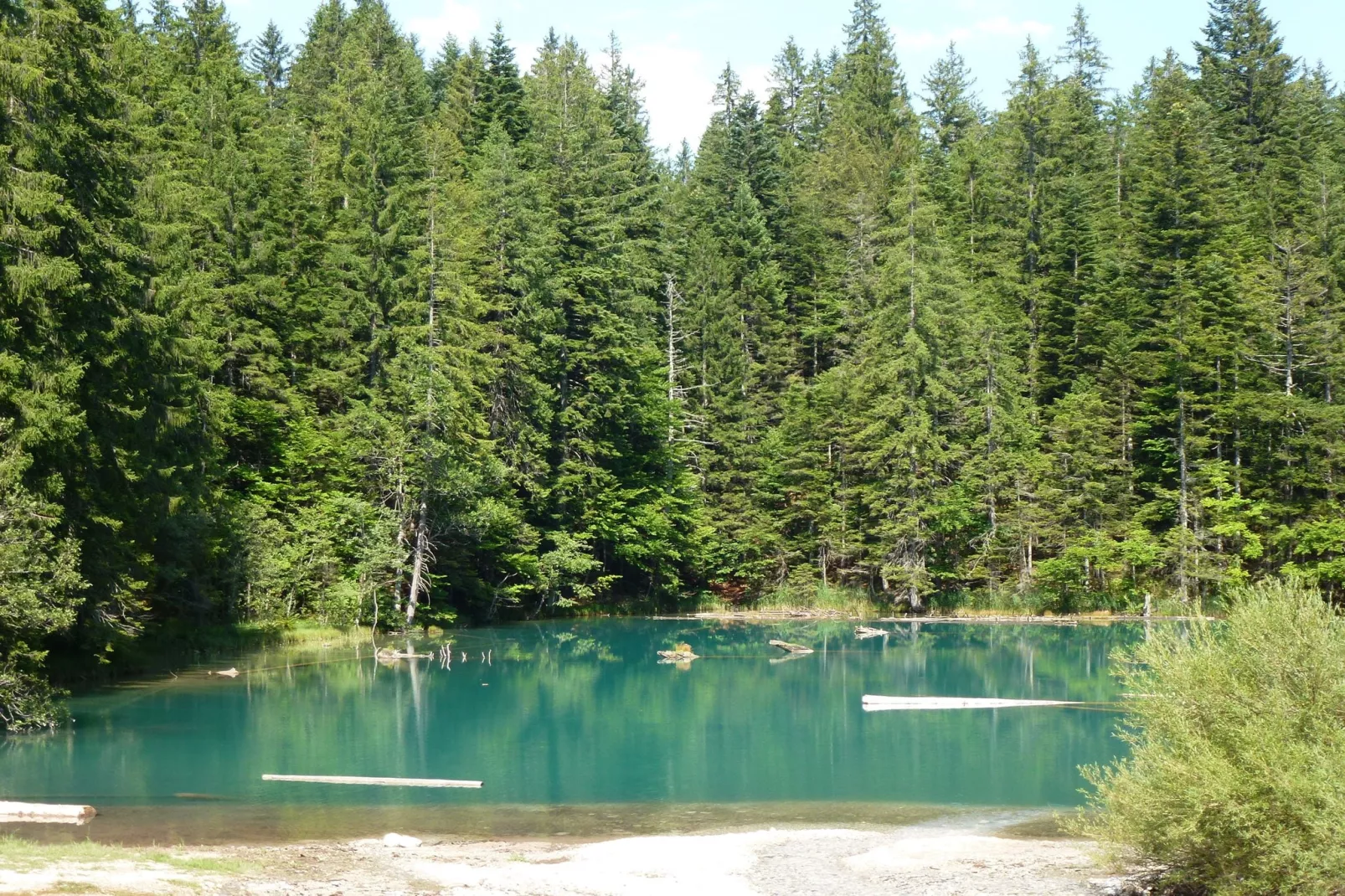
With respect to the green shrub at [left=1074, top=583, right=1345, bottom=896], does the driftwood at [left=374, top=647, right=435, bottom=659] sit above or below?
below

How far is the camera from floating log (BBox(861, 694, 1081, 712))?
2617 centimetres

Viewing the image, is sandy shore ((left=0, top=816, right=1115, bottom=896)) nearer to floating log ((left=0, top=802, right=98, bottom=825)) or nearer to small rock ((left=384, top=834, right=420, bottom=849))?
small rock ((left=384, top=834, right=420, bottom=849))

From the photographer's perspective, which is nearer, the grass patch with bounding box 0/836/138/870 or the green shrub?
the green shrub

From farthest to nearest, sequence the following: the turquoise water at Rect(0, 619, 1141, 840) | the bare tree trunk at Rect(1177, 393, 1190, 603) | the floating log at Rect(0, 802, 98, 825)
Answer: the bare tree trunk at Rect(1177, 393, 1190, 603) → the turquoise water at Rect(0, 619, 1141, 840) → the floating log at Rect(0, 802, 98, 825)

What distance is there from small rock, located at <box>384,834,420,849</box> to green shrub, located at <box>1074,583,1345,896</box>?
8008 mm

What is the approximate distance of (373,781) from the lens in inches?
735

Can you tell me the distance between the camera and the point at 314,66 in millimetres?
64500

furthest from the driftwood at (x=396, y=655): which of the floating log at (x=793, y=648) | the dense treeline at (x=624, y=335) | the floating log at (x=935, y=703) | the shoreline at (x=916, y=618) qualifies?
the shoreline at (x=916, y=618)

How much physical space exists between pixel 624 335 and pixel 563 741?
2733cm

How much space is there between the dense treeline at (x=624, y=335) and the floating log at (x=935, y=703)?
1655 cm

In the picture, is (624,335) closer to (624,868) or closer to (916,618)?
(916,618)

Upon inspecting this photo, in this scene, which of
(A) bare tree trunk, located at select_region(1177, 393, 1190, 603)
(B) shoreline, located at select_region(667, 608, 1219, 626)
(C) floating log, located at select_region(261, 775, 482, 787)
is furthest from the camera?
(B) shoreline, located at select_region(667, 608, 1219, 626)

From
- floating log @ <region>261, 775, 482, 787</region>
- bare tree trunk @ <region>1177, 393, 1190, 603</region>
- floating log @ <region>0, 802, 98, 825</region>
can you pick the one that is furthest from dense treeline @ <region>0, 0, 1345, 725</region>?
floating log @ <region>0, 802, 98, 825</region>

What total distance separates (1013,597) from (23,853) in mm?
42475
